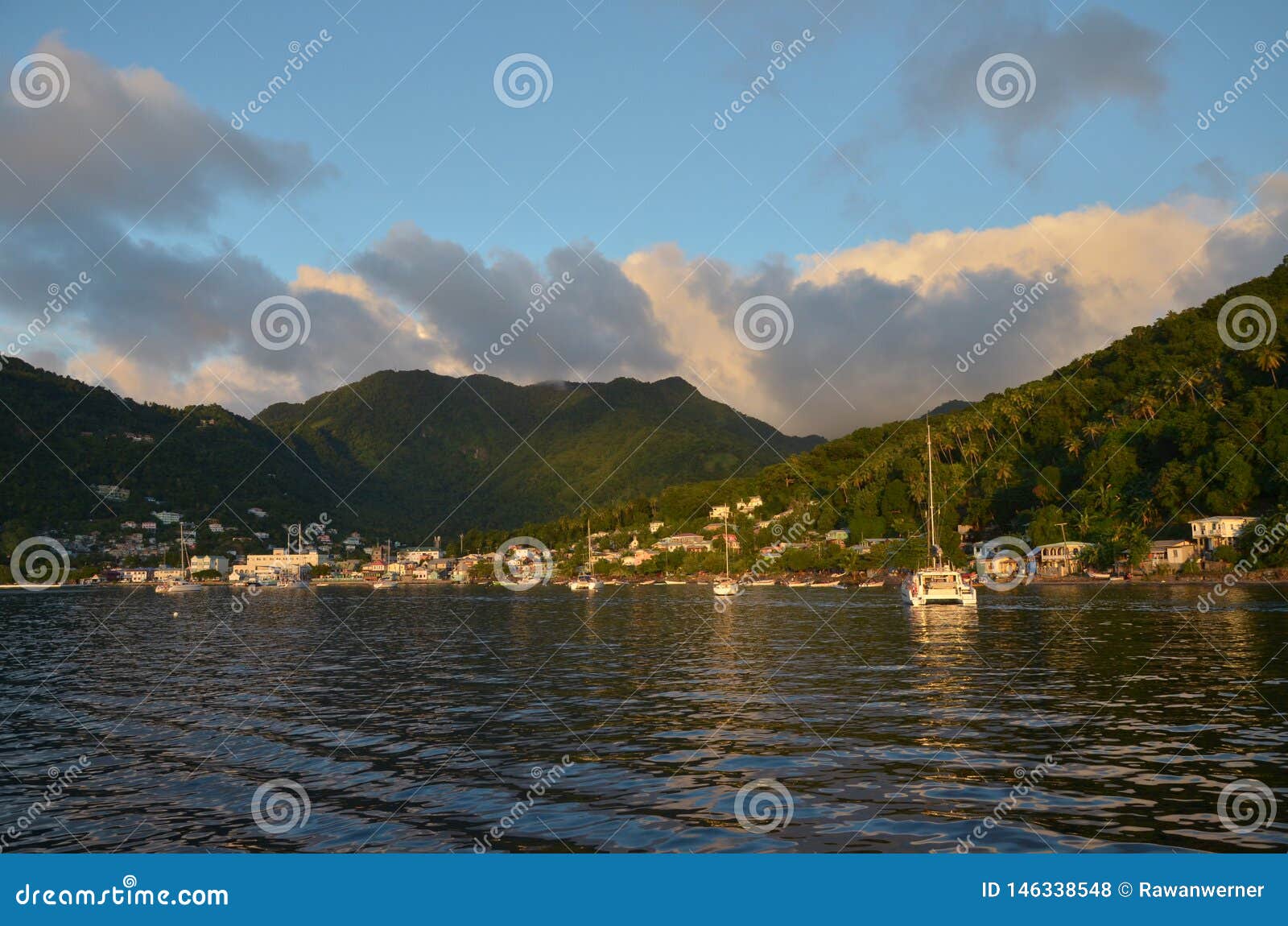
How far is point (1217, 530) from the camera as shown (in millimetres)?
120188

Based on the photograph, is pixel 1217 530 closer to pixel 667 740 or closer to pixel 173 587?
pixel 667 740

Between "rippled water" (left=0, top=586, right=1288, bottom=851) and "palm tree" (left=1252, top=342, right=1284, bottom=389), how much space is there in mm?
107095

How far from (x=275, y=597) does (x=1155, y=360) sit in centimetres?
18124

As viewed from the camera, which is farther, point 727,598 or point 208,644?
point 727,598

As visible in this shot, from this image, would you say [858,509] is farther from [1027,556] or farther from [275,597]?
[275,597]

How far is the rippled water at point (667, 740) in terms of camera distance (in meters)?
16.5

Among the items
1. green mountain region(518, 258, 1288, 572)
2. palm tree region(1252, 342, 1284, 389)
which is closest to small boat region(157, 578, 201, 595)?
green mountain region(518, 258, 1288, 572)

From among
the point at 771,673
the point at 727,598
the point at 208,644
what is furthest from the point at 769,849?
the point at 727,598

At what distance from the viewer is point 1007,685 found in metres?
34.9

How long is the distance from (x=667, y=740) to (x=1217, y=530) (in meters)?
120

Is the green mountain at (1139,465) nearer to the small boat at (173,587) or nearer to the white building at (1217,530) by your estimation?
the white building at (1217,530)

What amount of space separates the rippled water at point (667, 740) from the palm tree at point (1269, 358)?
107 metres

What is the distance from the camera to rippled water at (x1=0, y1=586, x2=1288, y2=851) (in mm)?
16516

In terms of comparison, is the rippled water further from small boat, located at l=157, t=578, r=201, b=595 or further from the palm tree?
small boat, located at l=157, t=578, r=201, b=595
